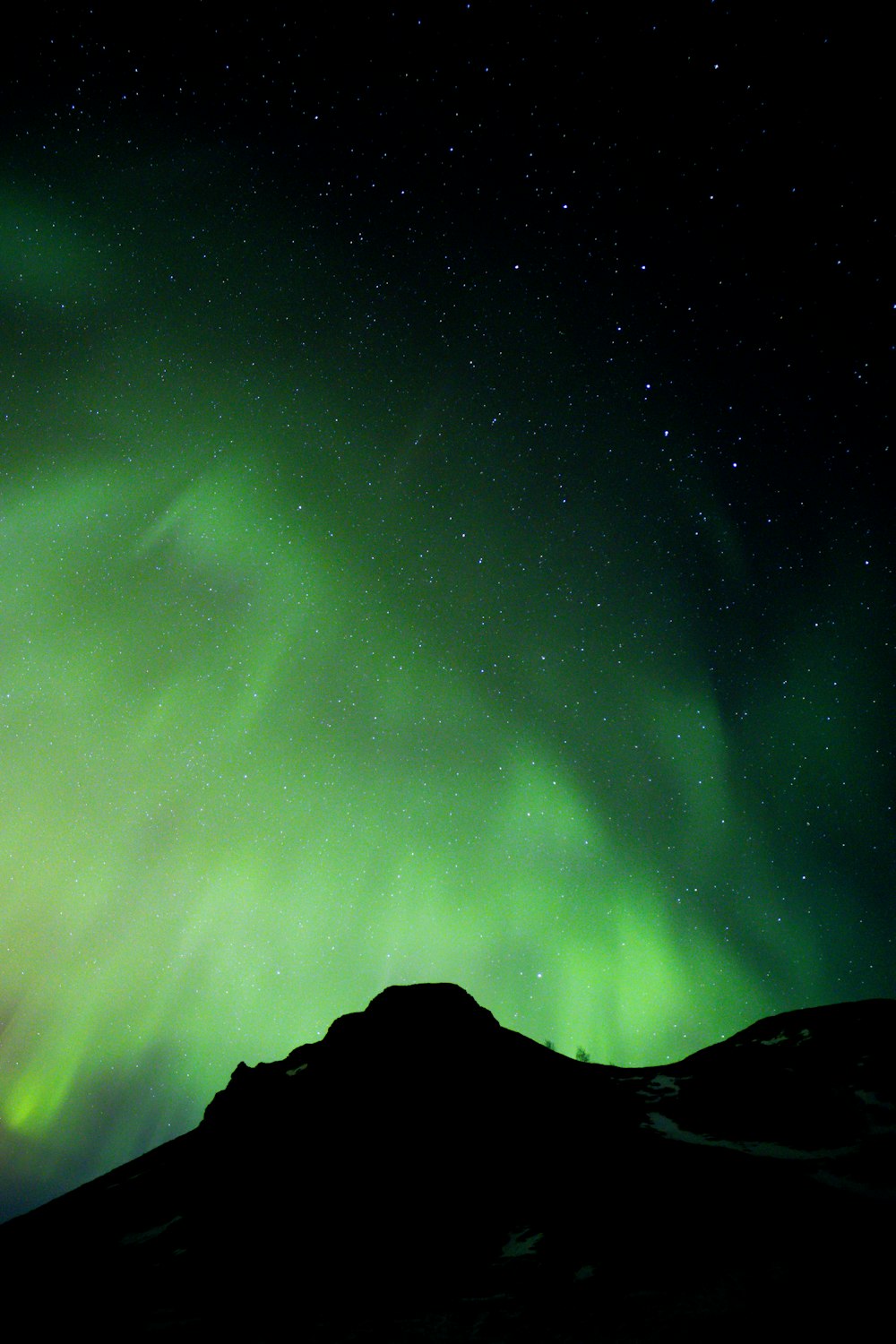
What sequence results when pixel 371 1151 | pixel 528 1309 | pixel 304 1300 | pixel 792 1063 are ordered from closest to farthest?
pixel 528 1309 < pixel 304 1300 < pixel 371 1151 < pixel 792 1063

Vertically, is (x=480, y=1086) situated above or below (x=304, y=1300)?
above

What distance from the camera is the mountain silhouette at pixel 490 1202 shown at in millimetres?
22797

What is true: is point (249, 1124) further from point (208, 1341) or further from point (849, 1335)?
point (849, 1335)

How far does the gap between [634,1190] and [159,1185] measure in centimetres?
3134

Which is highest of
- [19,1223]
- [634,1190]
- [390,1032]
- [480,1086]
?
[390,1032]

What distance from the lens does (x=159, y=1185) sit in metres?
42.9

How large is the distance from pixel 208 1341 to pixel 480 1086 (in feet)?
82.5

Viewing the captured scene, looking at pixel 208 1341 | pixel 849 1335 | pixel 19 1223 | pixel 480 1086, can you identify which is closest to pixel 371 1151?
pixel 480 1086

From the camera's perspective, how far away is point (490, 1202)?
34.3 metres

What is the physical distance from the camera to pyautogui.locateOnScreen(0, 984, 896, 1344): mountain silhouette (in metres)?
22.8

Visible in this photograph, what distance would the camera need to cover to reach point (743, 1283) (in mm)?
21703

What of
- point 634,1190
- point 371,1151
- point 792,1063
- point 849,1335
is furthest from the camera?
point 792,1063

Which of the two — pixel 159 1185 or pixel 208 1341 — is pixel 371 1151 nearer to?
pixel 159 1185

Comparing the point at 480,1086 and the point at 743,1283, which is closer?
the point at 743,1283
